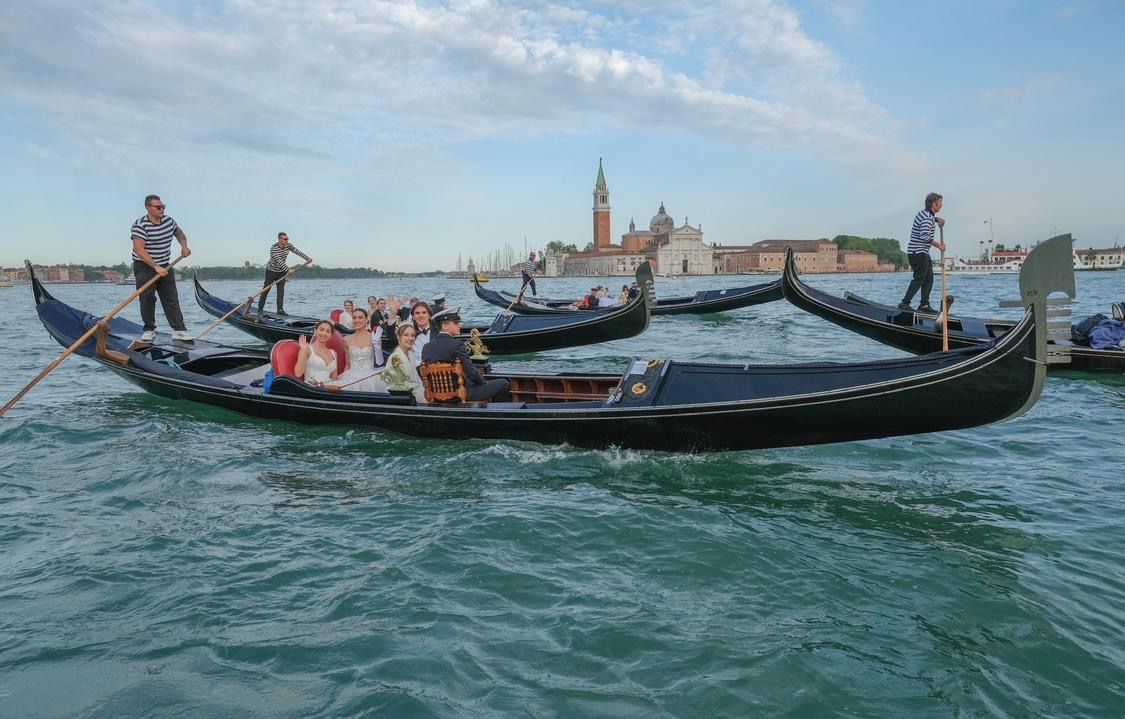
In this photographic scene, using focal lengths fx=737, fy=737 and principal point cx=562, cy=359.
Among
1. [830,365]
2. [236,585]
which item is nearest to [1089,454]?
[830,365]

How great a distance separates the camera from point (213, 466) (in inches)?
177

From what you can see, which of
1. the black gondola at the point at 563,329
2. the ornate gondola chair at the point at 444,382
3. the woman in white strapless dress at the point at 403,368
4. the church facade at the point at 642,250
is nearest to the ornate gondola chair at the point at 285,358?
the woman in white strapless dress at the point at 403,368

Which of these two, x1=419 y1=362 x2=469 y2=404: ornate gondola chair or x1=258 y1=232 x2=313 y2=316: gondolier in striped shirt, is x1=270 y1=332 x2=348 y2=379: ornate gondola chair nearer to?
x1=419 y1=362 x2=469 y2=404: ornate gondola chair

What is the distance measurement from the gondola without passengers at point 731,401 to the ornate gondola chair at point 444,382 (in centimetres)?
5

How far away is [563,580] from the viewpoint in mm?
2842

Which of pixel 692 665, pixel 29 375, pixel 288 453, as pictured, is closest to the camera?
pixel 692 665

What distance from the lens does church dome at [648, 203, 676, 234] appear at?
9707cm

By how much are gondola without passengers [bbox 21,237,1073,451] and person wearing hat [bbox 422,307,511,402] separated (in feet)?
0.46

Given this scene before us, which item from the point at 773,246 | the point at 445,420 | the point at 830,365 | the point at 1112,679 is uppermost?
the point at 773,246

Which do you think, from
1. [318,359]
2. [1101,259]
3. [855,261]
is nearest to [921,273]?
[318,359]

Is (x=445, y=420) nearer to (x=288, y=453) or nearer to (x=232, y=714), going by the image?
(x=288, y=453)

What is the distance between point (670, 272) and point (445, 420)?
82582 mm

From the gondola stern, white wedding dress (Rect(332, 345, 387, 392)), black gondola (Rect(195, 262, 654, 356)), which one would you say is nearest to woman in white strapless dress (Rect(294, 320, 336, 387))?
white wedding dress (Rect(332, 345, 387, 392))

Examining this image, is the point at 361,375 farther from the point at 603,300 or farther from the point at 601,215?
the point at 601,215
